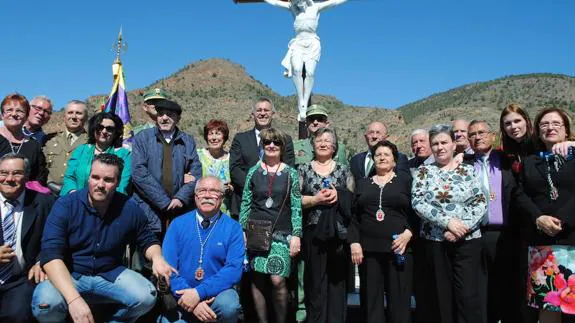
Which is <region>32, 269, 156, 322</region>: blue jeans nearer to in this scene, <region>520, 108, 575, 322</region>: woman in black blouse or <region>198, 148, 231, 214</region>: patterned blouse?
<region>198, 148, 231, 214</region>: patterned blouse

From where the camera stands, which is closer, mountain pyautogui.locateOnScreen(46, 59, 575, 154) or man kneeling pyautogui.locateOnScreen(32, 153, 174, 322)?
man kneeling pyautogui.locateOnScreen(32, 153, 174, 322)

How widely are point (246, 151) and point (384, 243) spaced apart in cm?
156

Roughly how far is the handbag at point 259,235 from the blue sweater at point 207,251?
17 cm

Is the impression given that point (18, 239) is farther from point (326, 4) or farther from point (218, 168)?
point (326, 4)

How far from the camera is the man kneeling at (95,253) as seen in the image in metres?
3.43

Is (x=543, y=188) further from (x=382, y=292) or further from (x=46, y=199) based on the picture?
(x=46, y=199)

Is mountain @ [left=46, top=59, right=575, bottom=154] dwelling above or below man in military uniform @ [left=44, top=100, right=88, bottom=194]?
above

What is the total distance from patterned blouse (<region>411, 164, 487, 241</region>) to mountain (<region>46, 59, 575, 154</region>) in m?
26.0

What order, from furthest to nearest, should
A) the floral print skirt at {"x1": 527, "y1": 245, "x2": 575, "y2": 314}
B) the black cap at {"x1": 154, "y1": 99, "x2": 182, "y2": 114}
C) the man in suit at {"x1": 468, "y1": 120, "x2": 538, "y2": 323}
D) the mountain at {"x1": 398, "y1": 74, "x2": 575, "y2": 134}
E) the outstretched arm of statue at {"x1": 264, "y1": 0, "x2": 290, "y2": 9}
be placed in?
the mountain at {"x1": 398, "y1": 74, "x2": 575, "y2": 134} → the outstretched arm of statue at {"x1": 264, "y1": 0, "x2": 290, "y2": 9} → the black cap at {"x1": 154, "y1": 99, "x2": 182, "y2": 114} → the man in suit at {"x1": 468, "y1": 120, "x2": 538, "y2": 323} → the floral print skirt at {"x1": 527, "y1": 245, "x2": 575, "y2": 314}

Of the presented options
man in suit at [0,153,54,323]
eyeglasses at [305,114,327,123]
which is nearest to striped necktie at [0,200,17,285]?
man in suit at [0,153,54,323]

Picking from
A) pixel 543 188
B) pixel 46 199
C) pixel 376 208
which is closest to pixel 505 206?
pixel 543 188

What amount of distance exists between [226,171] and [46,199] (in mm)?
1619

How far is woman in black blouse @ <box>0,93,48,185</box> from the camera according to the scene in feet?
14.5

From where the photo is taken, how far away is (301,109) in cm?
640
